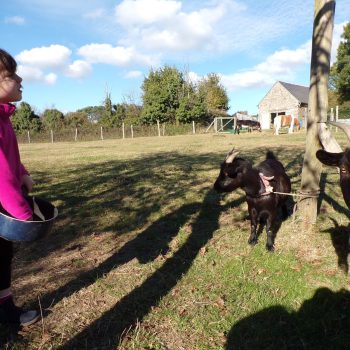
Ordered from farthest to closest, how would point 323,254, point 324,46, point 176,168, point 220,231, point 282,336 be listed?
point 176,168, point 220,231, point 324,46, point 323,254, point 282,336

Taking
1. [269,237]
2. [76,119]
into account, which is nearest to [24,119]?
[76,119]

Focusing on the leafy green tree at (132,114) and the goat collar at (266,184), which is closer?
the goat collar at (266,184)

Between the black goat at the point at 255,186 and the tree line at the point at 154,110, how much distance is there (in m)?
45.1

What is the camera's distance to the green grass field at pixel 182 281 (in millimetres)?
3035

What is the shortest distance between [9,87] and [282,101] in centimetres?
6312

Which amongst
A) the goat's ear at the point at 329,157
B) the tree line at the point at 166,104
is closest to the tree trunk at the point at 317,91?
the goat's ear at the point at 329,157

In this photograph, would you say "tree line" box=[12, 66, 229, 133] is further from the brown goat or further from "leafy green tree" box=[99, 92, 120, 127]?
the brown goat

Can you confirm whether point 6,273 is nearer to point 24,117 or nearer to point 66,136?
point 66,136

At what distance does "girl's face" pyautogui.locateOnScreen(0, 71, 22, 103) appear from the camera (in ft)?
8.57

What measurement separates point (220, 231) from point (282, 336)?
244cm

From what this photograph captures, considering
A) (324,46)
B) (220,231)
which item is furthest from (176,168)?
(324,46)

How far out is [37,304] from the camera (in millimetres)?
3498

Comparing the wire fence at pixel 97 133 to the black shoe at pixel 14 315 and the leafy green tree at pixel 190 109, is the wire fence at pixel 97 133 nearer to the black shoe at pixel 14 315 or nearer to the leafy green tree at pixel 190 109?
the leafy green tree at pixel 190 109

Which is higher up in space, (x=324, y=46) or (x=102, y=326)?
(x=324, y=46)
